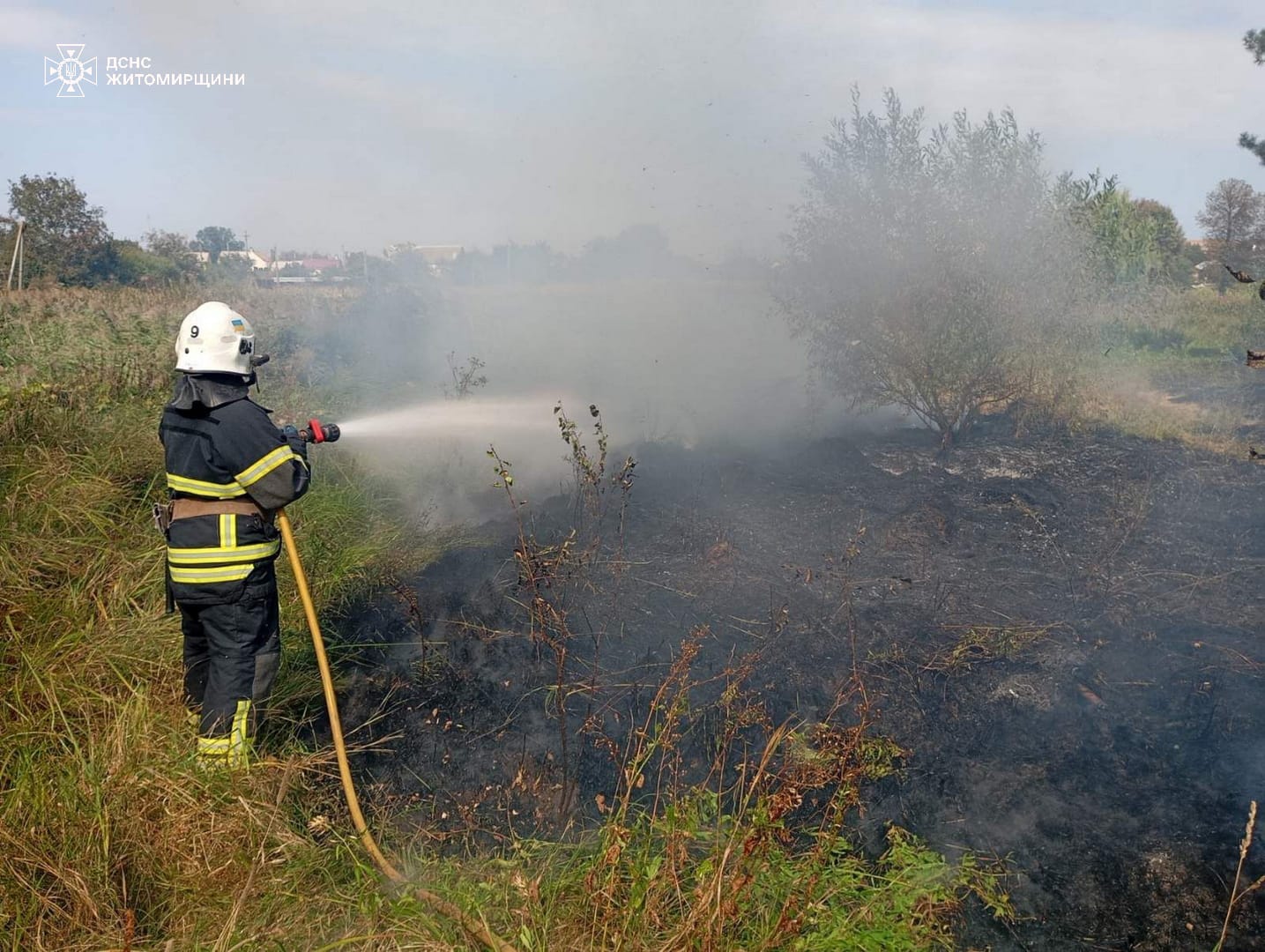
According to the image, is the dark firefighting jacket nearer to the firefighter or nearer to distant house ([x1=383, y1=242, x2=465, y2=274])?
the firefighter

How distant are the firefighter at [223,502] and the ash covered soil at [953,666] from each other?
75 centimetres

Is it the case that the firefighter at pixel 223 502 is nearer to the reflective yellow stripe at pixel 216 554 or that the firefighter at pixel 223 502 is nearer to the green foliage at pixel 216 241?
the reflective yellow stripe at pixel 216 554

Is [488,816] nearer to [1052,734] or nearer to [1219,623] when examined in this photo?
[1052,734]

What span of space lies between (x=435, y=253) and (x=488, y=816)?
15.4 m

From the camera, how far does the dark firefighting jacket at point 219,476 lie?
132 inches

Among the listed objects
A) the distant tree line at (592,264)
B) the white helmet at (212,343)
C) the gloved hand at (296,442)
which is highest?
the distant tree line at (592,264)

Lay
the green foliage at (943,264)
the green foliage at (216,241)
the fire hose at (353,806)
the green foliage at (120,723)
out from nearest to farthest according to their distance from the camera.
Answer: the fire hose at (353,806), the green foliage at (120,723), the green foliage at (943,264), the green foliage at (216,241)

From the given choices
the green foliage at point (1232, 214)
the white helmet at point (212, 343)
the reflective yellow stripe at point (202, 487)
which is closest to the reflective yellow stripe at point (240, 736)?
the reflective yellow stripe at point (202, 487)

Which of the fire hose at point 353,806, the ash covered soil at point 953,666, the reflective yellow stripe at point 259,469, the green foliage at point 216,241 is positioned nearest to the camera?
the fire hose at point 353,806

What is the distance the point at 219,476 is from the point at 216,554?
329mm

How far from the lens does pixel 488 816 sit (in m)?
3.45

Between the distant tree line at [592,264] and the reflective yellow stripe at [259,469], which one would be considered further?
the distant tree line at [592,264]

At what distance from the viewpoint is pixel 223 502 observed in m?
3.42

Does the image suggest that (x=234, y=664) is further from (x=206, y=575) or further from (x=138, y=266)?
(x=138, y=266)
